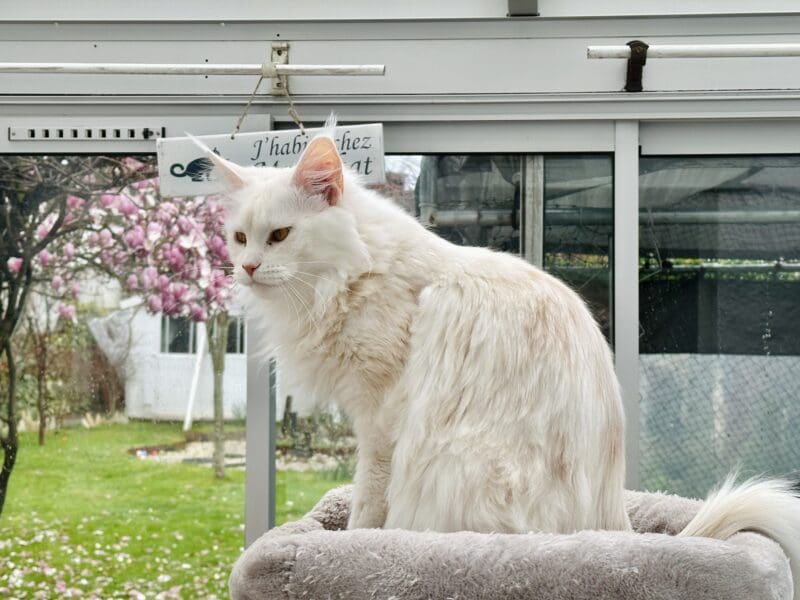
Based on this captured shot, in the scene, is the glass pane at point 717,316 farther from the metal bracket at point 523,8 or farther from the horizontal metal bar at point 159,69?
the horizontal metal bar at point 159,69

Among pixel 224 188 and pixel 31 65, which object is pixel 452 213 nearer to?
pixel 224 188

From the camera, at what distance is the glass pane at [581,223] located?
75.2 inches

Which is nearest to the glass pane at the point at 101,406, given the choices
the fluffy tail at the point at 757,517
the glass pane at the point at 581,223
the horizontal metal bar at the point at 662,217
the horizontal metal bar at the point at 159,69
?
the horizontal metal bar at the point at 159,69

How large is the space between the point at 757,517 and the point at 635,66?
991 millimetres

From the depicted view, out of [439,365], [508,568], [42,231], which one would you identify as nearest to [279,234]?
[439,365]

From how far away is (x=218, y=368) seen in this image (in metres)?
1.99

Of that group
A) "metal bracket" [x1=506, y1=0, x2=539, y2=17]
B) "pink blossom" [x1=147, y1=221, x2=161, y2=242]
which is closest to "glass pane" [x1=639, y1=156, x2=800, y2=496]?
"metal bracket" [x1=506, y1=0, x2=539, y2=17]

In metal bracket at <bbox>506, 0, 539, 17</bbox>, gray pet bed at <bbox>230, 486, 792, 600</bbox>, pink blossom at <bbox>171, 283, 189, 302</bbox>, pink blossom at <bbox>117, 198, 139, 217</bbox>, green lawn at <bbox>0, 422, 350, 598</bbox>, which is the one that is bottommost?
green lawn at <bbox>0, 422, 350, 598</bbox>

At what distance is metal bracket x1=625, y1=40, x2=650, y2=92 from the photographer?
1.65m

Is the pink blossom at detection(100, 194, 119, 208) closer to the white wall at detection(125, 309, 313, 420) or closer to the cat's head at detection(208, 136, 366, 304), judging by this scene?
the white wall at detection(125, 309, 313, 420)

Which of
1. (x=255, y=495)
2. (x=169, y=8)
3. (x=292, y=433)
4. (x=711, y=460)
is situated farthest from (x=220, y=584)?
(x=169, y=8)

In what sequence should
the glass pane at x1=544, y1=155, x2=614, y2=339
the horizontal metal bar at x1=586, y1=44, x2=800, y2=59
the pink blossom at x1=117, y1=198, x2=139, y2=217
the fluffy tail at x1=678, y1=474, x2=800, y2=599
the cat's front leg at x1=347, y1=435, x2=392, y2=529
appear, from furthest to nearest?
the pink blossom at x1=117, y1=198, x2=139, y2=217, the glass pane at x1=544, y1=155, x2=614, y2=339, the horizontal metal bar at x1=586, y1=44, x2=800, y2=59, the cat's front leg at x1=347, y1=435, x2=392, y2=529, the fluffy tail at x1=678, y1=474, x2=800, y2=599

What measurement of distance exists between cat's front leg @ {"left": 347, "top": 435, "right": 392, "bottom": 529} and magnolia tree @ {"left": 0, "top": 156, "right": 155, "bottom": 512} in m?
1.04

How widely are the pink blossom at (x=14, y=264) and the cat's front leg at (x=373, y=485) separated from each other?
115cm
